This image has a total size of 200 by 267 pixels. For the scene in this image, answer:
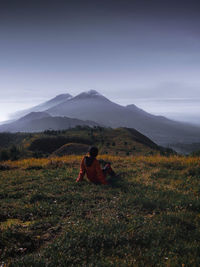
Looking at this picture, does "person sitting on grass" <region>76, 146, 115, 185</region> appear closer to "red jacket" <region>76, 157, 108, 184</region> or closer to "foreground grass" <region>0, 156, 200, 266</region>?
"red jacket" <region>76, 157, 108, 184</region>

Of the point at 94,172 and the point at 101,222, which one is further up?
the point at 94,172

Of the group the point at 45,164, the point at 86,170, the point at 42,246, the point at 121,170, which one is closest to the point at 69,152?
the point at 45,164

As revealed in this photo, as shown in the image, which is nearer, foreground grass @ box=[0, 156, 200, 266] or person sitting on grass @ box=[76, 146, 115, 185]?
foreground grass @ box=[0, 156, 200, 266]

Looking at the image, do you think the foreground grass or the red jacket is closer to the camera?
the foreground grass

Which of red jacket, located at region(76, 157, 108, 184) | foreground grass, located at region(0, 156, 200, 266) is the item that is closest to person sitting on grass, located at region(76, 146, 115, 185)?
red jacket, located at region(76, 157, 108, 184)

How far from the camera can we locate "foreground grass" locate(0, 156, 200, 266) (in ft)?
13.6

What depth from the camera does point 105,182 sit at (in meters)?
8.85

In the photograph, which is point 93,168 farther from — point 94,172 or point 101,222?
point 101,222

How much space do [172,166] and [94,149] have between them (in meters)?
5.54

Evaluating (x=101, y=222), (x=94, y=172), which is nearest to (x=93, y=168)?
(x=94, y=172)

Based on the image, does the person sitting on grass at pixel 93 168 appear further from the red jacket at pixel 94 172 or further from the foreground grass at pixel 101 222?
the foreground grass at pixel 101 222

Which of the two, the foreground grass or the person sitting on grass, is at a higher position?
the person sitting on grass

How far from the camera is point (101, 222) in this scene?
5320mm

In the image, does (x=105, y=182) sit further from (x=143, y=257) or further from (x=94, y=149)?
(x=143, y=257)
